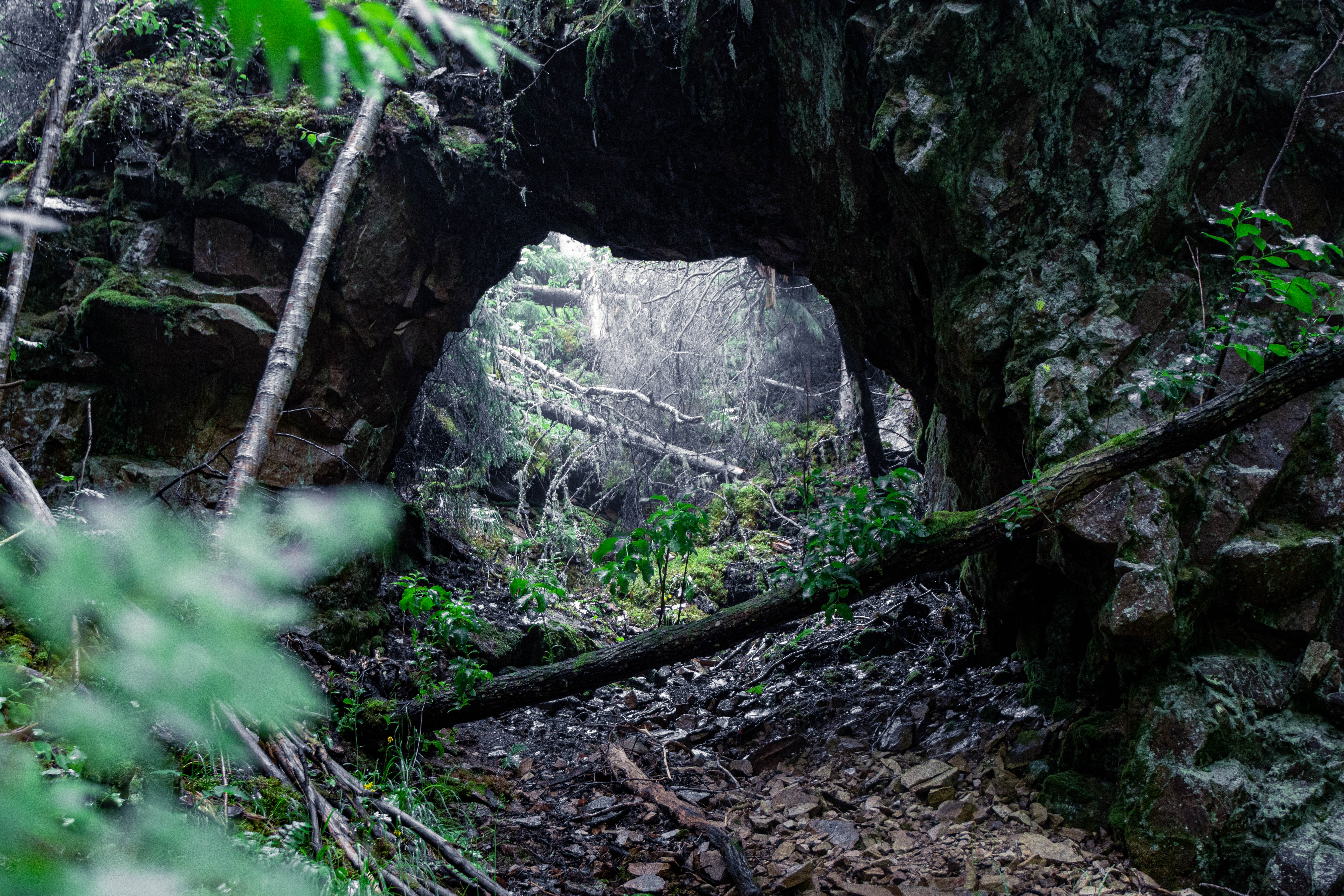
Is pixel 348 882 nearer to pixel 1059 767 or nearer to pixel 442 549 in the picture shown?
pixel 1059 767

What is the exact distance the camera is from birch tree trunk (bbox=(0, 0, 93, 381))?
4.66m

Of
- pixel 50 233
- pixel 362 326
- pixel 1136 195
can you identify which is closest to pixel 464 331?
pixel 362 326

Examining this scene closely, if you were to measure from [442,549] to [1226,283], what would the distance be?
736 cm

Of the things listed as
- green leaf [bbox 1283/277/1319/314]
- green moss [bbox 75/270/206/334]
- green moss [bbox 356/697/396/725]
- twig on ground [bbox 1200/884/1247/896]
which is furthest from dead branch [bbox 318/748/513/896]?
green moss [bbox 75/270/206/334]

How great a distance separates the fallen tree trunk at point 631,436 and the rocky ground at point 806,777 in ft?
13.6

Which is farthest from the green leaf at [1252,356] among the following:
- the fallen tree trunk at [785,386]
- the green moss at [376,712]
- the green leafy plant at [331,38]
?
the fallen tree trunk at [785,386]

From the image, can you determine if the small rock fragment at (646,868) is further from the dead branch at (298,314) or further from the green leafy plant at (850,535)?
the dead branch at (298,314)

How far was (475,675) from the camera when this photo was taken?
4504 millimetres

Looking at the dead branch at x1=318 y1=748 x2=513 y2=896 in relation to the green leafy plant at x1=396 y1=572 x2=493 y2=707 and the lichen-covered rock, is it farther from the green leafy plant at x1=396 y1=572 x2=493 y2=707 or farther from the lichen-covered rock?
the lichen-covered rock

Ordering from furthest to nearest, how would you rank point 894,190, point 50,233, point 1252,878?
point 50,233 → point 894,190 → point 1252,878

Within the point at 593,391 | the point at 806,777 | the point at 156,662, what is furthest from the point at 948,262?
the point at 593,391

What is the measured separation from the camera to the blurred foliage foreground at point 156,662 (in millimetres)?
767

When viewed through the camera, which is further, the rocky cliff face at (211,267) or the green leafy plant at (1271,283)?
the rocky cliff face at (211,267)

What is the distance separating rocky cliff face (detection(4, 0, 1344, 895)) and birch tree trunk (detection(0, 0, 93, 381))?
2.58 ft
